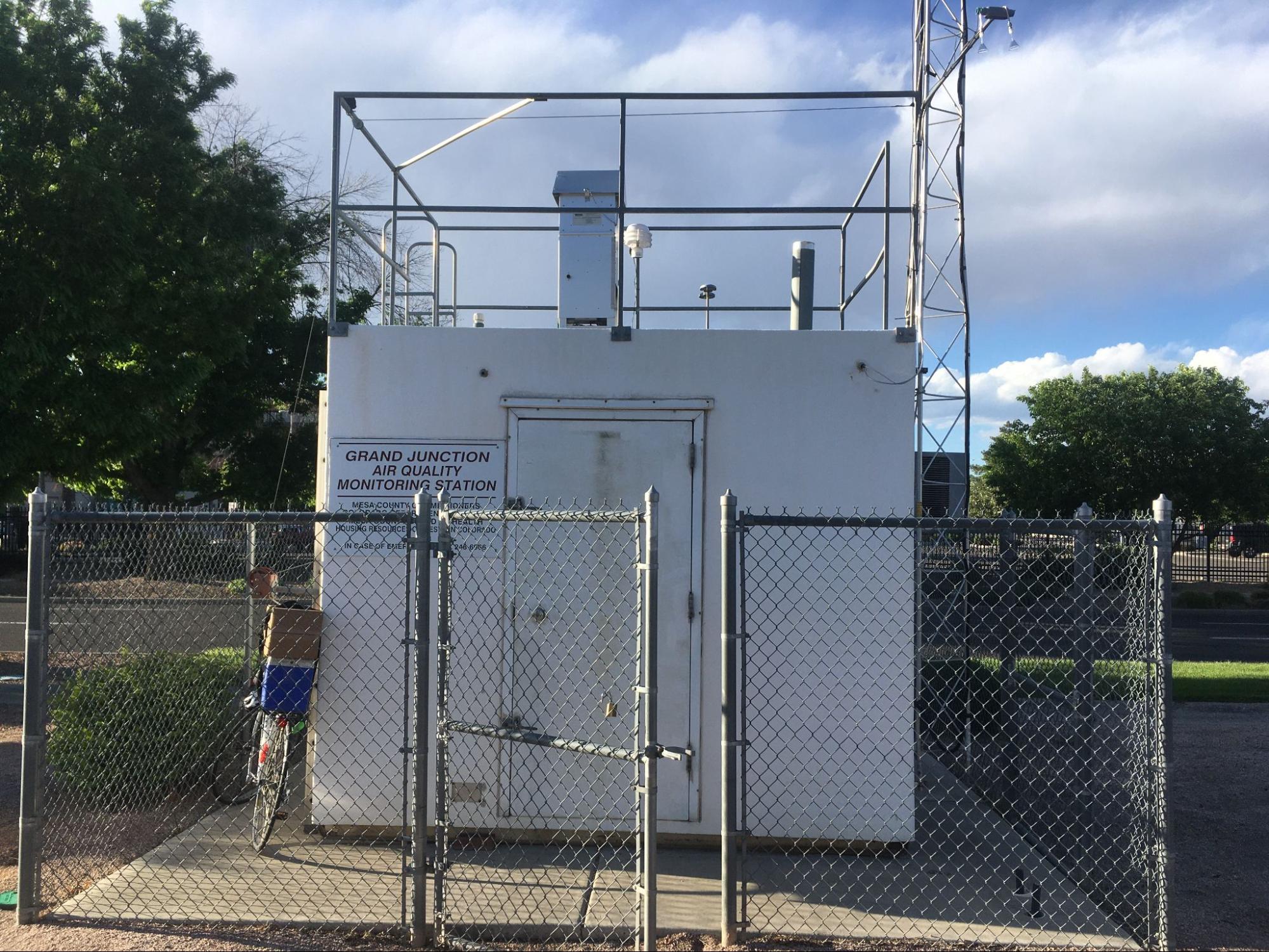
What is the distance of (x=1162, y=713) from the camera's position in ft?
14.4

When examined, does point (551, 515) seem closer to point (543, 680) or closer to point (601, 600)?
point (601, 600)

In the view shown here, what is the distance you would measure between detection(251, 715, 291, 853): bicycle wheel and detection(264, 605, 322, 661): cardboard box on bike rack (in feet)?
1.20

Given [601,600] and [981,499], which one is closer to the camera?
[601,600]

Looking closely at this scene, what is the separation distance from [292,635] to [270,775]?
2.75 feet

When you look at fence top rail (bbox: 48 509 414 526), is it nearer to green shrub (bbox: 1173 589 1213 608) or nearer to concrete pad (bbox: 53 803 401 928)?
concrete pad (bbox: 53 803 401 928)

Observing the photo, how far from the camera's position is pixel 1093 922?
503 cm

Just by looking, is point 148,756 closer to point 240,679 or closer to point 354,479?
point 240,679

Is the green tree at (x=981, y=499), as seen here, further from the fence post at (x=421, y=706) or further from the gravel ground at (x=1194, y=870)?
the fence post at (x=421, y=706)

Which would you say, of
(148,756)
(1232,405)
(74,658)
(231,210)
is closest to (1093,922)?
(148,756)

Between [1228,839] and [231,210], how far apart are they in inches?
714

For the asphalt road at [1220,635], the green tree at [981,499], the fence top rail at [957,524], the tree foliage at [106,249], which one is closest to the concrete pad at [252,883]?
the fence top rail at [957,524]

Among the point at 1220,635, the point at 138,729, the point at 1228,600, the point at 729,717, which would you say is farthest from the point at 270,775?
the point at 1228,600

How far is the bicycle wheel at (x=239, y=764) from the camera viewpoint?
6.67 m

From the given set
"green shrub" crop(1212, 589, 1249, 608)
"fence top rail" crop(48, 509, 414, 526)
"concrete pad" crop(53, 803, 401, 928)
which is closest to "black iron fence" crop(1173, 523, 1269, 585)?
"green shrub" crop(1212, 589, 1249, 608)
